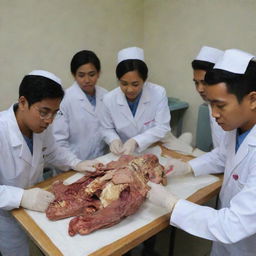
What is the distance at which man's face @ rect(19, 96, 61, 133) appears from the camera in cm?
119

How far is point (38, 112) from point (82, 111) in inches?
35.2

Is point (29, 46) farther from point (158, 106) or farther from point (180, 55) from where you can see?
point (180, 55)

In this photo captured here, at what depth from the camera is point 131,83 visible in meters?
1.79

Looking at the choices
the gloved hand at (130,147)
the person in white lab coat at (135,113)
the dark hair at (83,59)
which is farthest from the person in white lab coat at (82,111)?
the gloved hand at (130,147)

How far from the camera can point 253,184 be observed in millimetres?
916

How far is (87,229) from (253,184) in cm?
66

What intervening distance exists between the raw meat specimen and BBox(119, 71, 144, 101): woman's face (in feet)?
2.04

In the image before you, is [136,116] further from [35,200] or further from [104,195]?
[35,200]

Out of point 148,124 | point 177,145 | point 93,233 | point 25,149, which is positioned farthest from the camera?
point 148,124

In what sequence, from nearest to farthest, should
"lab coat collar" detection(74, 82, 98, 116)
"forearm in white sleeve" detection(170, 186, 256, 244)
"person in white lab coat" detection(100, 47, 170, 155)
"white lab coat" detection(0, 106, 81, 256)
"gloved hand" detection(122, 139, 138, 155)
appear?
"forearm in white sleeve" detection(170, 186, 256, 244), "white lab coat" detection(0, 106, 81, 256), "gloved hand" detection(122, 139, 138, 155), "person in white lab coat" detection(100, 47, 170, 155), "lab coat collar" detection(74, 82, 98, 116)

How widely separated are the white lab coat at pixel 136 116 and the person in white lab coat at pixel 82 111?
0.14 m

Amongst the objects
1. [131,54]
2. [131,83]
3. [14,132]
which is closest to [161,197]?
[14,132]

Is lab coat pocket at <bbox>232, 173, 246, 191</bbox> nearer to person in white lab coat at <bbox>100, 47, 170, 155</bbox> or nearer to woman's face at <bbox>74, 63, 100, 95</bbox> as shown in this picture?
person in white lab coat at <bbox>100, 47, 170, 155</bbox>

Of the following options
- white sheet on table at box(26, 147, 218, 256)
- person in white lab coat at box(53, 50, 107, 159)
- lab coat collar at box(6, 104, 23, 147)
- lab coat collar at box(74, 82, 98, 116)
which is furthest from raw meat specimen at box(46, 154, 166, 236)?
lab coat collar at box(74, 82, 98, 116)
